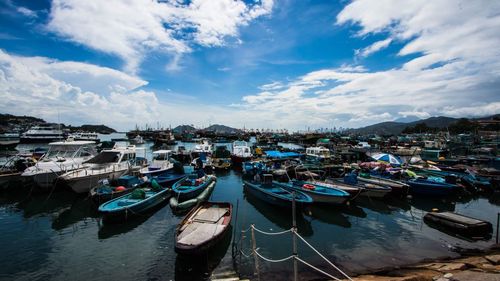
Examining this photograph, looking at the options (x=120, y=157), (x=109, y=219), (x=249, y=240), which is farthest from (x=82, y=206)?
(x=249, y=240)

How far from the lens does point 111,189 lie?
17953 millimetres

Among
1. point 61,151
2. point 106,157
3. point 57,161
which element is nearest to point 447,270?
point 106,157

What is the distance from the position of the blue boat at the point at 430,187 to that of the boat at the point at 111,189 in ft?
79.3

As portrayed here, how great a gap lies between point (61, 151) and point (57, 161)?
1916 millimetres

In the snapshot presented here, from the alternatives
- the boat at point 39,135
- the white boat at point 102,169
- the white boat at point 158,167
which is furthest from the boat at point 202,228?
the boat at point 39,135

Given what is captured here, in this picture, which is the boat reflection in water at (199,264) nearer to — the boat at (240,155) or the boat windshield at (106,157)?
the boat windshield at (106,157)

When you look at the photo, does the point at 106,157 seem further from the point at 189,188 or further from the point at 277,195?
the point at 277,195

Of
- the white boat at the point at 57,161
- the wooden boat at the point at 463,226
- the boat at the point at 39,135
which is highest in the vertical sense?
the boat at the point at 39,135

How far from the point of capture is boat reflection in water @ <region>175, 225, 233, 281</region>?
9.74 metres

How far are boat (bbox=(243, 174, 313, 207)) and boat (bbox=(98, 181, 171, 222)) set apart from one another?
291 inches

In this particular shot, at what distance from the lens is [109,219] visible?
14.7m

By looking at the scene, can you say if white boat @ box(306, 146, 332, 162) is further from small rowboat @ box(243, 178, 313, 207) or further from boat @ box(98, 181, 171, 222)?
boat @ box(98, 181, 171, 222)

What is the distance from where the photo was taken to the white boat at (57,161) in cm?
2033

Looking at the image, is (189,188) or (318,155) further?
(318,155)
